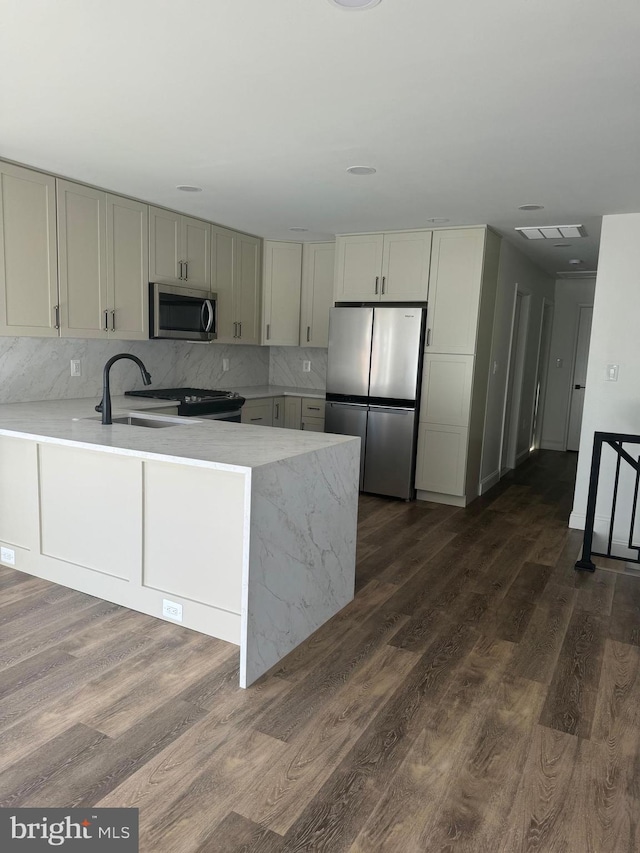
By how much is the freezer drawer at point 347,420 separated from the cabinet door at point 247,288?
109cm

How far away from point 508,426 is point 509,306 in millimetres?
1557

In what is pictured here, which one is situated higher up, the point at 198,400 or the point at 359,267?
the point at 359,267

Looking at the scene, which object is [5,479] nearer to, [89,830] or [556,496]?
[89,830]

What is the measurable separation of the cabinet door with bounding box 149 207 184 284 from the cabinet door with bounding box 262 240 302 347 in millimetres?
1278

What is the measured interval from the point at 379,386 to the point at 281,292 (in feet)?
4.92

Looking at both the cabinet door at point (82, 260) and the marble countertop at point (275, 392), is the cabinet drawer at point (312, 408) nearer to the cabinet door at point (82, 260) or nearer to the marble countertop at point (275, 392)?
the marble countertop at point (275, 392)

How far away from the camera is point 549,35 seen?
6.20 feet

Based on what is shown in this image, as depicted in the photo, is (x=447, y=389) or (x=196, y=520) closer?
(x=196, y=520)

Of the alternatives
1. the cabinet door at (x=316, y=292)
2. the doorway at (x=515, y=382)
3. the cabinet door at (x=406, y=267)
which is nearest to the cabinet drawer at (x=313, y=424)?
the cabinet door at (x=316, y=292)

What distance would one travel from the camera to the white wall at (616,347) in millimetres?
4145

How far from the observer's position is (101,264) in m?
4.07

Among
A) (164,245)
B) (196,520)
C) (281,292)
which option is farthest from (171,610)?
(281,292)

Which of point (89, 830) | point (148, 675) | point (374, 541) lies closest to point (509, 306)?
point (374, 541)
